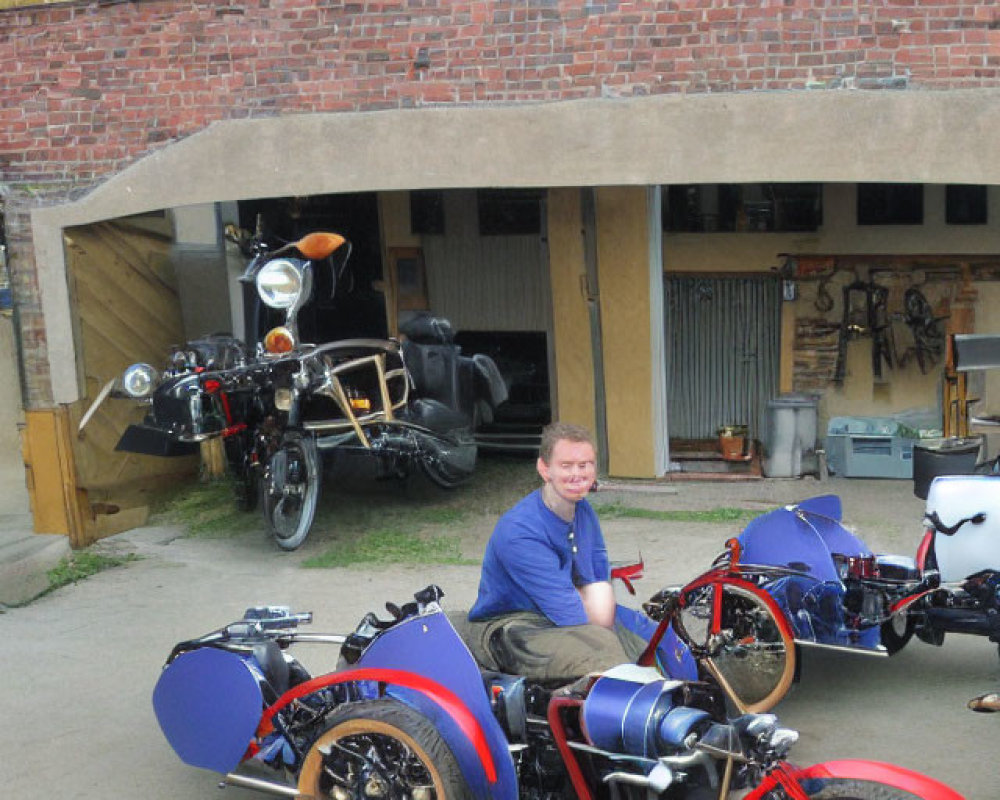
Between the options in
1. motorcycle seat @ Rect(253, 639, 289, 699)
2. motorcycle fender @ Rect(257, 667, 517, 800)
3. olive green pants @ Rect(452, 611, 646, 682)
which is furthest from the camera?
motorcycle seat @ Rect(253, 639, 289, 699)

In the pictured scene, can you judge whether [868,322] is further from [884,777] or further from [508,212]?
[884,777]

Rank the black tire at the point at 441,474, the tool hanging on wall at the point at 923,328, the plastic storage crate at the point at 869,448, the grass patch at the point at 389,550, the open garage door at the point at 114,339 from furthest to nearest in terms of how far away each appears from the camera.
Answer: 1. the tool hanging on wall at the point at 923,328
2. the plastic storage crate at the point at 869,448
3. the black tire at the point at 441,474
4. the open garage door at the point at 114,339
5. the grass patch at the point at 389,550

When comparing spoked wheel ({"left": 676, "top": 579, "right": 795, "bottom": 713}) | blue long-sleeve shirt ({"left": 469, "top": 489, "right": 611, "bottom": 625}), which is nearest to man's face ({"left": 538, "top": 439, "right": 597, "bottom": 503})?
blue long-sleeve shirt ({"left": 469, "top": 489, "right": 611, "bottom": 625})

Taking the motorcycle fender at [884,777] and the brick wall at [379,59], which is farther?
the brick wall at [379,59]

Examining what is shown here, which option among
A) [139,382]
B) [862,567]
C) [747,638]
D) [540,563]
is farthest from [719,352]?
[540,563]

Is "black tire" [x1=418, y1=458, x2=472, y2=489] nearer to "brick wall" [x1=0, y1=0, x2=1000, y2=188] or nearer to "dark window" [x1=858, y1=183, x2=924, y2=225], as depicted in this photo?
"brick wall" [x1=0, y1=0, x2=1000, y2=188]

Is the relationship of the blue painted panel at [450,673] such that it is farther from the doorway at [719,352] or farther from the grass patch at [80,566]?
the doorway at [719,352]

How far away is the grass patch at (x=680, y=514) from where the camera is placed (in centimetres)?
1054

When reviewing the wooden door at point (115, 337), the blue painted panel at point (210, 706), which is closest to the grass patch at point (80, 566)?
the wooden door at point (115, 337)

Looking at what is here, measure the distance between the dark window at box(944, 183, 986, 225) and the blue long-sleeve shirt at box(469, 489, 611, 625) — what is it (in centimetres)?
836

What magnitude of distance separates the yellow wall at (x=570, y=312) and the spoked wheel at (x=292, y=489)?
314 centimetres

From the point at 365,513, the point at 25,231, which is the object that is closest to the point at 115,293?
the point at 25,231

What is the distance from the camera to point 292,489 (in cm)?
981

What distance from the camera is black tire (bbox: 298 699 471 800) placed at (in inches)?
174
